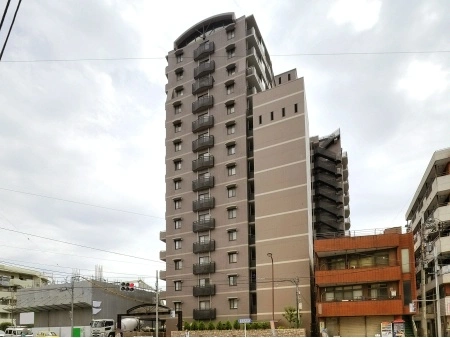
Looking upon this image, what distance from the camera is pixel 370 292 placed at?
58.1 metres

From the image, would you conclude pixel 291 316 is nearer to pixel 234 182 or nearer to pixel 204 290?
pixel 204 290

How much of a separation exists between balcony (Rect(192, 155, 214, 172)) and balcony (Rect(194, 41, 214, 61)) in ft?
56.5

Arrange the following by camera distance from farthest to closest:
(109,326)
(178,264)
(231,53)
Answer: (231,53), (178,264), (109,326)

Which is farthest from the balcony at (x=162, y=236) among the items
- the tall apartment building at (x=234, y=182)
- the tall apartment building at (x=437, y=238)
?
the tall apartment building at (x=437, y=238)

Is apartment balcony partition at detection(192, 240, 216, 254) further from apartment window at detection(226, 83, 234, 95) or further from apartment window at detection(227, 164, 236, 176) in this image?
apartment window at detection(226, 83, 234, 95)

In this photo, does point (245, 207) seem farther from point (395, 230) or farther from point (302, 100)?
point (395, 230)

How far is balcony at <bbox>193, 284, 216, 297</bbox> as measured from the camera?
71.8 metres

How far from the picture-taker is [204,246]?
74.9 m

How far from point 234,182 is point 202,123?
11.5 metres

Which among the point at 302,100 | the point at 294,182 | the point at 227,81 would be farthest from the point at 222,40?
the point at 294,182

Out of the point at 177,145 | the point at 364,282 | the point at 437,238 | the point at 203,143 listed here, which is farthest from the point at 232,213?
the point at 437,238

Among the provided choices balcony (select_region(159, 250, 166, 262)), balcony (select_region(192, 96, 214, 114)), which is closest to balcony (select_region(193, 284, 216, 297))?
balcony (select_region(159, 250, 166, 262))

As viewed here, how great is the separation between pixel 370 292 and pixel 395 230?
26.0 feet

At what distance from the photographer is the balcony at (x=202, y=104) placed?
80312mm
